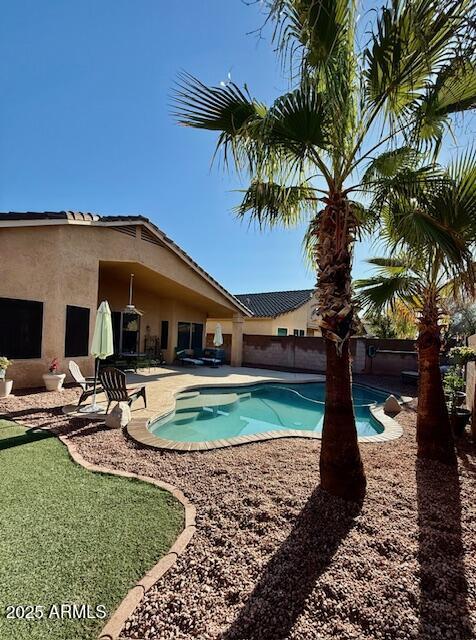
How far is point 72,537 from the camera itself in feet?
11.8

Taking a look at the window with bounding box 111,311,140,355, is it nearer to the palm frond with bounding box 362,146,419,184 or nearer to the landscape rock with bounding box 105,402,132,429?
the landscape rock with bounding box 105,402,132,429

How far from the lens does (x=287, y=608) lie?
2.73m

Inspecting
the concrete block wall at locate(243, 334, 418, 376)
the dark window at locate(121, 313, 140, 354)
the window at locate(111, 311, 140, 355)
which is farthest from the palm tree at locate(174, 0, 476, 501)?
the dark window at locate(121, 313, 140, 354)

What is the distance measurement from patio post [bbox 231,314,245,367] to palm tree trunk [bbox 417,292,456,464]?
59.3 feet

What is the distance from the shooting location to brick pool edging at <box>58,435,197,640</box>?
8.34ft

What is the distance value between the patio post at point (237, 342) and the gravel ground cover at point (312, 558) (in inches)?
717

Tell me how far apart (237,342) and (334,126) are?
2055 cm

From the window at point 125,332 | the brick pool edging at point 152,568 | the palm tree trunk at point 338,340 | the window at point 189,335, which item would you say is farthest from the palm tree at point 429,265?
the window at point 189,335

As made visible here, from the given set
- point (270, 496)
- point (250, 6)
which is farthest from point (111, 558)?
point (250, 6)

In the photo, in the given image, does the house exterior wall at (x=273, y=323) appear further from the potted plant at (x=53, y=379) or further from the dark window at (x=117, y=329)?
the potted plant at (x=53, y=379)

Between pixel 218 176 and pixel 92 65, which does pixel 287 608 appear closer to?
pixel 218 176

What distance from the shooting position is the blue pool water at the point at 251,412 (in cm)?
965

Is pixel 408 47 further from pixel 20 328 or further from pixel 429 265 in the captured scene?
pixel 20 328

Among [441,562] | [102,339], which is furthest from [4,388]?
[441,562]
